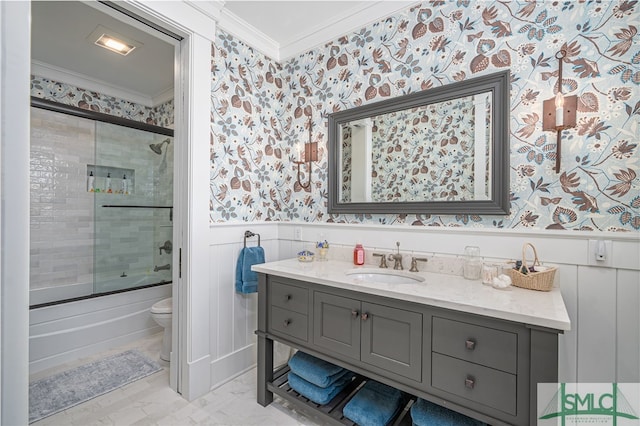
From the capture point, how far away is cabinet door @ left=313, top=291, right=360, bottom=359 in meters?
1.54

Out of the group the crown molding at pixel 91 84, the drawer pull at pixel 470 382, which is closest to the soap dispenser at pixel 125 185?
the crown molding at pixel 91 84

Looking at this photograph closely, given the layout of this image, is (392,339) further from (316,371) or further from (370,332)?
(316,371)

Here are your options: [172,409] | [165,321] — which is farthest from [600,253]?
[165,321]

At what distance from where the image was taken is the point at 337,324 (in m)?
1.61

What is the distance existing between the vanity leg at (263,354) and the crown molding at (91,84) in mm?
2859

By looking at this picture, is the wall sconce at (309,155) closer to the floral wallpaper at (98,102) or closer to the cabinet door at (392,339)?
the cabinet door at (392,339)

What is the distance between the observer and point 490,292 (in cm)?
138

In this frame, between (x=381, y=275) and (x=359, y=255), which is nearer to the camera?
(x=381, y=275)

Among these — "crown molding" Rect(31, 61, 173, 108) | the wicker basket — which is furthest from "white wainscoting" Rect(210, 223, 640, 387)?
"crown molding" Rect(31, 61, 173, 108)

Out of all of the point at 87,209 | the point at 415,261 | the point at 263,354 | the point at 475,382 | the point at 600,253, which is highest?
the point at 87,209

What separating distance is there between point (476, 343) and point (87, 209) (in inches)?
137

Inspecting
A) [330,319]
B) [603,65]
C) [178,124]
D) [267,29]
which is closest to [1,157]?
[330,319]

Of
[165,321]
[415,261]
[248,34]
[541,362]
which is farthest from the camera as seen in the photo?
[165,321]

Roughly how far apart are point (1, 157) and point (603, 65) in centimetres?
208
